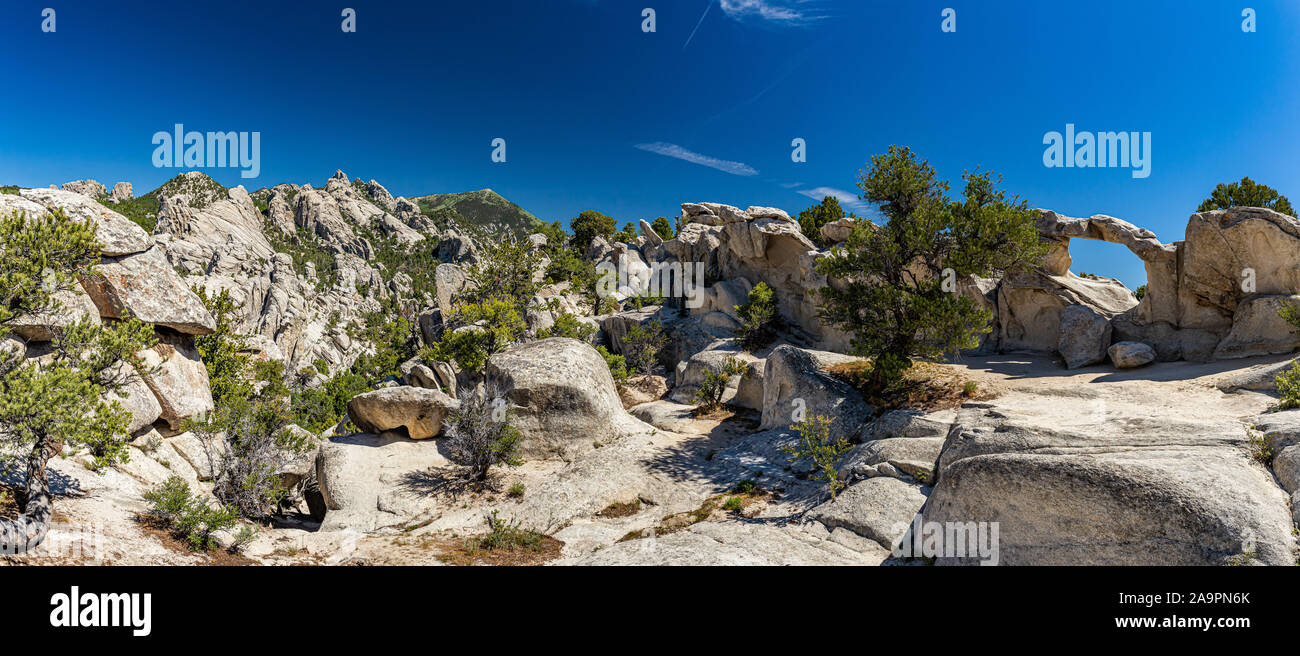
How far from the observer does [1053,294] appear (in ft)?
87.3

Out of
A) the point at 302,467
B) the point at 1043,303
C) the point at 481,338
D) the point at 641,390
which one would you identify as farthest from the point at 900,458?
the point at 641,390

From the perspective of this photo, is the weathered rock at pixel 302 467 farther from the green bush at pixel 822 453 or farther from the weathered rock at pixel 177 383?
the green bush at pixel 822 453

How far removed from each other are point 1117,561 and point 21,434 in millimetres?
17842

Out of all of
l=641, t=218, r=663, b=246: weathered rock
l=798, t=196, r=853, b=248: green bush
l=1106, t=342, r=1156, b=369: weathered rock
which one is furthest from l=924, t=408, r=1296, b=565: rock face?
l=641, t=218, r=663, b=246: weathered rock

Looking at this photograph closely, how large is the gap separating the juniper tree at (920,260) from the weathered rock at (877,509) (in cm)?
781

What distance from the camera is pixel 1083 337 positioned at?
2286cm

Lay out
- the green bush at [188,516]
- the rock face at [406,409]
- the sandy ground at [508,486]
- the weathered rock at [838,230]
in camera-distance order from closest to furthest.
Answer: the sandy ground at [508,486] < the green bush at [188,516] < the rock face at [406,409] < the weathered rock at [838,230]

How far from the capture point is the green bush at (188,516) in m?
10.8

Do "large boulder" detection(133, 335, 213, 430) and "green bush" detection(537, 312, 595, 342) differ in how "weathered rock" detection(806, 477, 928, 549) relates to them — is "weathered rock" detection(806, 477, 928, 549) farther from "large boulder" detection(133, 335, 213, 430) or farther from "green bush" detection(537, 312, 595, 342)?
"green bush" detection(537, 312, 595, 342)

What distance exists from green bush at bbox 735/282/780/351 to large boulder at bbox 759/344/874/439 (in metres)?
16.3

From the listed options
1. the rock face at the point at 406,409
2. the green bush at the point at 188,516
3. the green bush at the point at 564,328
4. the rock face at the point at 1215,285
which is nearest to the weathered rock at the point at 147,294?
the rock face at the point at 406,409
